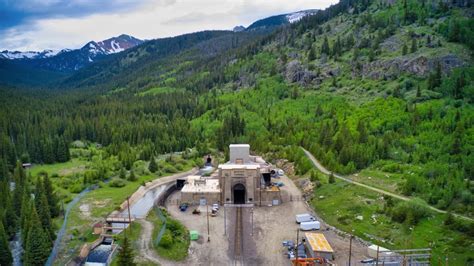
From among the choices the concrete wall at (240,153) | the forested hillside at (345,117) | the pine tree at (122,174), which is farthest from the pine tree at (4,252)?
the concrete wall at (240,153)

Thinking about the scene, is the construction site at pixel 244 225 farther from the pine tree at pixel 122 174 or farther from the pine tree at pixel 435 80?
the pine tree at pixel 435 80

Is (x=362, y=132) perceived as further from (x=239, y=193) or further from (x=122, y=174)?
(x=122, y=174)

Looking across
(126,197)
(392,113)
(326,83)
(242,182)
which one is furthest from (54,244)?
(326,83)

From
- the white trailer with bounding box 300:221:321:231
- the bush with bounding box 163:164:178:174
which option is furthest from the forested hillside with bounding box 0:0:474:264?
the white trailer with bounding box 300:221:321:231

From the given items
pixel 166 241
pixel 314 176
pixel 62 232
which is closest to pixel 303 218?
pixel 314 176

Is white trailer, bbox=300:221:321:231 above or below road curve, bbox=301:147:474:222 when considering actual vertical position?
below

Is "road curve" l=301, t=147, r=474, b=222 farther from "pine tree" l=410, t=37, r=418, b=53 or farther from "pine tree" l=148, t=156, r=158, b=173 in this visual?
"pine tree" l=410, t=37, r=418, b=53

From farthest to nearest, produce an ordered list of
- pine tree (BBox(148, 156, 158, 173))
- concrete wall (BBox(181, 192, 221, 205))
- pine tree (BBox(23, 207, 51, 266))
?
pine tree (BBox(148, 156, 158, 173)) → concrete wall (BBox(181, 192, 221, 205)) → pine tree (BBox(23, 207, 51, 266))
